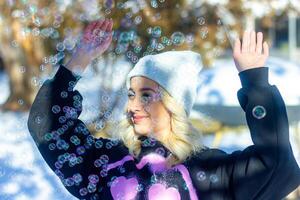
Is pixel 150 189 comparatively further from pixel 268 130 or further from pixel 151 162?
pixel 268 130

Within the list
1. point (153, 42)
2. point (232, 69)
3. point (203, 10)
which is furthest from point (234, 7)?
point (153, 42)

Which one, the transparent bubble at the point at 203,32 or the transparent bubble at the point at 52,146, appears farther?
the transparent bubble at the point at 203,32

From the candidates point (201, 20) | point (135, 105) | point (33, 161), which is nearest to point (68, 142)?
point (135, 105)

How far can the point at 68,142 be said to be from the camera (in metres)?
2.11

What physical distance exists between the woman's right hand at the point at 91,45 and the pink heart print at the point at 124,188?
41cm

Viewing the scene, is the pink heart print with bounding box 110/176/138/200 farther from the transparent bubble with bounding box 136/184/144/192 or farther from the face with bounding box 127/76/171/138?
the face with bounding box 127/76/171/138

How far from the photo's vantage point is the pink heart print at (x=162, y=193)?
192 centimetres

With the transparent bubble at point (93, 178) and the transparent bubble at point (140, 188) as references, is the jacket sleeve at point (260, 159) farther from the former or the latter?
the transparent bubble at point (93, 178)

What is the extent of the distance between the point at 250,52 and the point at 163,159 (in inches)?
16.6

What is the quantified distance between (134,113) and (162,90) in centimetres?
12

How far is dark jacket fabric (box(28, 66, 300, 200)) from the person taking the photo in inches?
71.9

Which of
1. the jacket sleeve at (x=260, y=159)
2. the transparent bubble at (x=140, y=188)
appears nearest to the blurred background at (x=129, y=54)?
the transparent bubble at (x=140, y=188)

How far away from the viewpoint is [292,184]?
1.88m

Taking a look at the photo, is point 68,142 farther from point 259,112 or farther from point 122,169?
point 259,112
